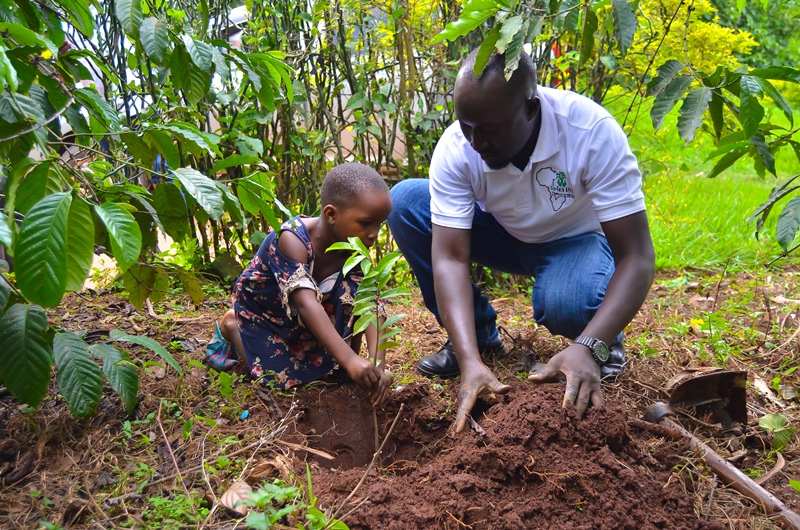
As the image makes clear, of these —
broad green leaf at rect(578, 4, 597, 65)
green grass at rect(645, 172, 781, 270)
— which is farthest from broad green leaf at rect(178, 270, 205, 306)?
green grass at rect(645, 172, 781, 270)

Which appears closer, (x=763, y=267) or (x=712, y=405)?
(x=712, y=405)

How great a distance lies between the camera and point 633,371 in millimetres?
2875

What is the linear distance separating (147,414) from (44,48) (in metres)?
1.27

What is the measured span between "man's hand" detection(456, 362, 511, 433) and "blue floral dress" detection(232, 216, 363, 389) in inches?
29.5

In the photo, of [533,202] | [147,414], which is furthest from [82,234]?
[533,202]

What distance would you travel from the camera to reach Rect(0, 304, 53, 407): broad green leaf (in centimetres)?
185

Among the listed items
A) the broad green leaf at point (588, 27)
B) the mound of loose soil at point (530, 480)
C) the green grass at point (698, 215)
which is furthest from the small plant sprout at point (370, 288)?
the green grass at point (698, 215)

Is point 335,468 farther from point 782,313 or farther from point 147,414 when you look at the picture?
point 782,313

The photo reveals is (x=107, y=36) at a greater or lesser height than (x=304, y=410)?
greater

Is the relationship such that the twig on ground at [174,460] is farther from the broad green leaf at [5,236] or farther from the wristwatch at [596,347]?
the wristwatch at [596,347]

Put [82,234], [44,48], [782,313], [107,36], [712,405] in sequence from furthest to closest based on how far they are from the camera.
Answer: [107,36], [782,313], [712,405], [44,48], [82,234]

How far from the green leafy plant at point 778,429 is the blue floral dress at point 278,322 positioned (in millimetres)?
1577

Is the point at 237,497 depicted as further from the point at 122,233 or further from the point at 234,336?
the point at 234,336

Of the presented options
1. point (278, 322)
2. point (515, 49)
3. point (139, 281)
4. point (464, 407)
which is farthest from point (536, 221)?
point (139, 281)
